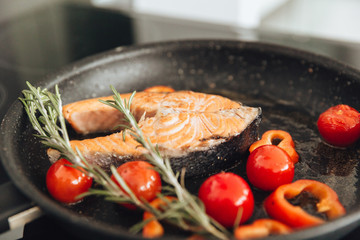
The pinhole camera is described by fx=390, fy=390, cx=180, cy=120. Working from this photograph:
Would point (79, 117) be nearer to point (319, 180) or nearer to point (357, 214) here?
point (319, 180)

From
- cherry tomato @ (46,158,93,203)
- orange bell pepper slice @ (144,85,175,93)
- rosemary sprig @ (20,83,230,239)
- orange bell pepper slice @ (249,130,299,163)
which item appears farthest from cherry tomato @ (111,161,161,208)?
orange bell pepper slice @ (144,85,175,93)

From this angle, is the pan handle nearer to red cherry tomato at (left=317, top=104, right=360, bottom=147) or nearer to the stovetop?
the stovetop

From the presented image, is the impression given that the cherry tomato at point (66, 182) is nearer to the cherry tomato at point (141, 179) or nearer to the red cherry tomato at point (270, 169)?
the cherry tomato at point (141, 179)

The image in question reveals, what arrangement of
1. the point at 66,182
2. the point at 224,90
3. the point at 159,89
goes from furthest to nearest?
the point at 224,90, the point at 159,89, the point at 66,182

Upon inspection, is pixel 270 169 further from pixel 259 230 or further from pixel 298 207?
pixel 259 230

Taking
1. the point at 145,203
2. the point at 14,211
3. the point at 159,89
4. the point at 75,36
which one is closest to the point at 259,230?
the point at 145,203

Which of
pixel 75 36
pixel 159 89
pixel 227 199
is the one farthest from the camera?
pixel 75 36
